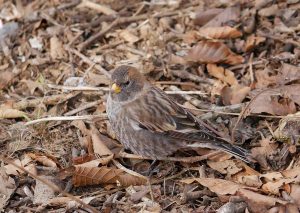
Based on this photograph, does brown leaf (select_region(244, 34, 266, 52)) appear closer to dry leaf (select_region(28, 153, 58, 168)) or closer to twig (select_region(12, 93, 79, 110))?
twig (select_region(12, 93, 79, 110))

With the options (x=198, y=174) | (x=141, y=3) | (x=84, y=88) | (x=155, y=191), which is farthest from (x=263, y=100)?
(x=141, y=3)

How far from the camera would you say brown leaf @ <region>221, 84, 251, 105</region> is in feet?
20.0

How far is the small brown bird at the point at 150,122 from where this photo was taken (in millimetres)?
5629

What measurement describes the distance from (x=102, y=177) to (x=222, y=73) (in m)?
1.90

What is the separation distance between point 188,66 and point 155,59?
38 centimetres

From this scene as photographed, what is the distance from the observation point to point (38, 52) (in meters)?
7.06

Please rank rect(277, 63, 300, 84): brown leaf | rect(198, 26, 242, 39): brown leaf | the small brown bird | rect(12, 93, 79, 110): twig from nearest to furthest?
the small brown bird, rect(277, 63, 300, 84): brown leaf, rect(12, 93, 79, 110): twig, rect(198, 26, 242, 39): brown leaf

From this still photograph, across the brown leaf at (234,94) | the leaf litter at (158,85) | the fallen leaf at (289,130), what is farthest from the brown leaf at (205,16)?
the fallen leaf at (289,130)

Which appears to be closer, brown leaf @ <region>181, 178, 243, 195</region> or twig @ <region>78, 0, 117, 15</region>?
brown leaf @ <region>181, 178, 243, 195</region>

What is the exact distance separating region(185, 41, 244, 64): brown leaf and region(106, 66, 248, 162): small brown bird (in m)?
0.80

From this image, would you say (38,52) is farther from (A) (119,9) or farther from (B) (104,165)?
(B) (104,165)

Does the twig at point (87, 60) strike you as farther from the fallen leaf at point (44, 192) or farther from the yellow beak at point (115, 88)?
the fallen leaf at point (44, 192)

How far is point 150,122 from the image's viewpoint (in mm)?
5711

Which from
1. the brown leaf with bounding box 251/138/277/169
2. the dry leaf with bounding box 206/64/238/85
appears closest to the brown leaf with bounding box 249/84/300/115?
the brown leaf with bounding box 251/138/277/169
